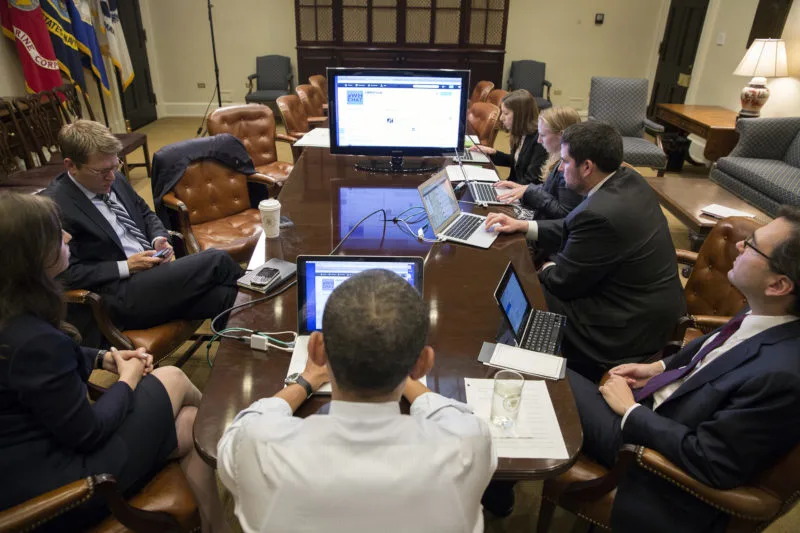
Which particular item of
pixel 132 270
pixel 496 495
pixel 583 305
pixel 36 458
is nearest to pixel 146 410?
pixel 36 458

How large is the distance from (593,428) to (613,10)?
282 inches

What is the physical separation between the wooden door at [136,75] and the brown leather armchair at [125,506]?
6.14m

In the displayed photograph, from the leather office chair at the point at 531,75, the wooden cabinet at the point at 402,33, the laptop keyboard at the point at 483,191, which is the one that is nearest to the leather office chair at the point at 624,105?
the leather office chair at the point at 531,75

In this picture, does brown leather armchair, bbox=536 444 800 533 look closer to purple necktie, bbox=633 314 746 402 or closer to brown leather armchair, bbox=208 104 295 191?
purple necktie, bbox=633 314 746 402

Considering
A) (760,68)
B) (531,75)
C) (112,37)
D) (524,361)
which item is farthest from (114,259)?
(531,75)

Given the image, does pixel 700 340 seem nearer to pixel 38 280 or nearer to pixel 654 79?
pixel 38 280

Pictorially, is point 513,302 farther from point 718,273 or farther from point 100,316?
point 100,316

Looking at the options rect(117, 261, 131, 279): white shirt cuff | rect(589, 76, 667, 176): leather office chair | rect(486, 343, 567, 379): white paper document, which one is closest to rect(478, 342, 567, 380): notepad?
rect(486, 343, 567, 379): white paper document

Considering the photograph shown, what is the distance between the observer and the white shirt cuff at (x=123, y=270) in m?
2.08

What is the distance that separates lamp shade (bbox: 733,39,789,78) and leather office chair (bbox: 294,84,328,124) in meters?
3.76

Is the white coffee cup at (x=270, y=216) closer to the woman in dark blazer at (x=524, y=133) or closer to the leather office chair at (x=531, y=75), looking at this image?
the woman in dark blazer at (x=524, y=133)

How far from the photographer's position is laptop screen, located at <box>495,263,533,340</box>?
59.5 inches

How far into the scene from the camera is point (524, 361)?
56.5 inches

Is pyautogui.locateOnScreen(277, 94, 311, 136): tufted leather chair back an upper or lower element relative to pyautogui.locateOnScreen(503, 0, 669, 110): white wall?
A: lower
